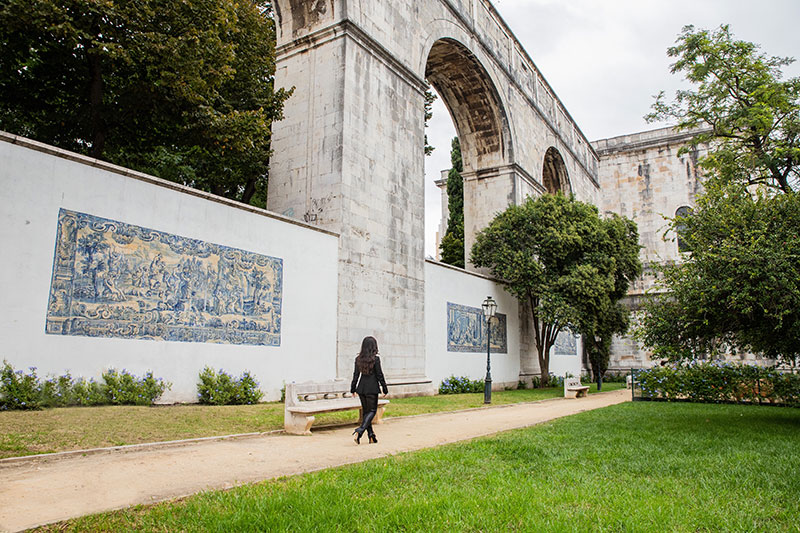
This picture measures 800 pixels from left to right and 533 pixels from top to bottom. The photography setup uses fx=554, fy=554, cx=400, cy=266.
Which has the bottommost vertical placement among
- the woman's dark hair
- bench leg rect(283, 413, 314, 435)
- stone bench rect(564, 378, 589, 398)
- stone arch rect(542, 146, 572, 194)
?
stone bench rect(564, 378, 589, 398)

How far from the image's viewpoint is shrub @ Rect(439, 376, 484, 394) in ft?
52.9

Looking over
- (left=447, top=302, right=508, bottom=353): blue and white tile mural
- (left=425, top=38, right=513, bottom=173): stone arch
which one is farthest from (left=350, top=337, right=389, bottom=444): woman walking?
(left=425, top=38, right=513, bottom=173): stone arch

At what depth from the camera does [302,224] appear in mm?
11742

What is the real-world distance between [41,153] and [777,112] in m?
18.3

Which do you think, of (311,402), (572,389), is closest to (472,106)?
(572,389)

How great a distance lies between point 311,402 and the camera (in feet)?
25.5

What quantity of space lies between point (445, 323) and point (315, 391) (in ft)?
29.2

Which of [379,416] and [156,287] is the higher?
[156,287]

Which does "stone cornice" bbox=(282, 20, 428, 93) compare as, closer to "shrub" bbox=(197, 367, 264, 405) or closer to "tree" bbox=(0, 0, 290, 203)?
"tree" bbox=(0, 0, 290, 203)

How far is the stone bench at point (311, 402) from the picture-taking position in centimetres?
730

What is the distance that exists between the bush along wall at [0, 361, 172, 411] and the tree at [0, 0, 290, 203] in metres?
6.32

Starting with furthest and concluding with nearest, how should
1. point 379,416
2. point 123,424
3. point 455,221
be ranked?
point 455,221
point 379,416
point 123,424

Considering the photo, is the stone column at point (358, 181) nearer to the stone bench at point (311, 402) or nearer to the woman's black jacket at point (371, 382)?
the stone bench at point (311, 402)

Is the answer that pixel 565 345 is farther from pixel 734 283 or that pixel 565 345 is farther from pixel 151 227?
pixel 151 227
